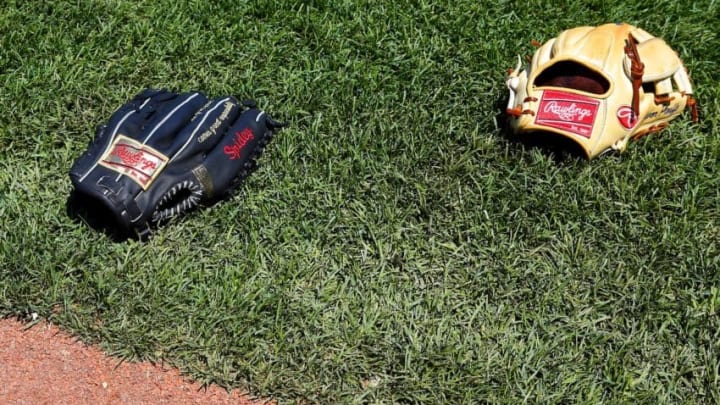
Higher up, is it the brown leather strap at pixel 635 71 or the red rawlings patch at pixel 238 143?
the brown leather strap at pixel 635 71

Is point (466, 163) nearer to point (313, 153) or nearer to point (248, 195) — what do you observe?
point (313, 153)

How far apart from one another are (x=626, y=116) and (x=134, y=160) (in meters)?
2.27

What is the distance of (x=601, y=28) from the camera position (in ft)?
13.5

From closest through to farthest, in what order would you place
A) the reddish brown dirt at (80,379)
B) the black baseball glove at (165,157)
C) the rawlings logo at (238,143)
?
the reddish brown dirt at (80,379), the black baseball glove at (165,157), the rawlings logo at (238,143)

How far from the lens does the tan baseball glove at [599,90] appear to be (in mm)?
3883

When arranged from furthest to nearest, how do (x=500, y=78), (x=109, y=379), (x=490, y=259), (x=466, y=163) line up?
1. (x=500, y=78)
2. (x=466, y=163)
3. (x=490, y=259)
4. (x=109, y=379)

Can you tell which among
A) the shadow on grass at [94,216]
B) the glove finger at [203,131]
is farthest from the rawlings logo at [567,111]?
the shadow on grass at [94,216]

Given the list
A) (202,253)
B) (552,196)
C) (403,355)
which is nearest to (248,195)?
(202,253)

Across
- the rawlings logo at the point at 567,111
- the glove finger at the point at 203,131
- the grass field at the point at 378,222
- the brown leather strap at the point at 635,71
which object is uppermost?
the brown leather strap at the point at 635,71

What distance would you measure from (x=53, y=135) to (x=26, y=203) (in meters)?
0.44

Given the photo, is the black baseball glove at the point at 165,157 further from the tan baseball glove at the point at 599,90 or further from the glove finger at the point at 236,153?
the tan baseball glove at the point at 599,90

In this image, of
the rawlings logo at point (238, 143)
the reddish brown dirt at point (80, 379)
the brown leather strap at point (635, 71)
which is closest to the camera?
the reddish brown dirt at point (80, 379)

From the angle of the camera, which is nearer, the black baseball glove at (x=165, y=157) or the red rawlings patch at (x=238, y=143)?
the black baseball glove at (x=165, y=157)

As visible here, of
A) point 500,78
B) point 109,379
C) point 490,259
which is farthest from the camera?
point 500,78
